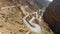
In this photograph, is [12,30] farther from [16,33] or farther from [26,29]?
[26,29]

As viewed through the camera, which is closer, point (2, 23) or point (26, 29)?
point (2, 23)

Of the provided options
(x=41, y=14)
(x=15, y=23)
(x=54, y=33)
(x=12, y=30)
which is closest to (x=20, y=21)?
(x=15, y=23)

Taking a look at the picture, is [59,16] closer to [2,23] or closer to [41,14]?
[41,14]

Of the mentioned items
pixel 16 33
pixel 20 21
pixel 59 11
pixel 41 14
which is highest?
pixel 41 14

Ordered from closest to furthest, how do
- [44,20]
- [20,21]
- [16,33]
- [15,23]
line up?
1. [16,33]
2. [15,23]
3. [20,21]
4. [44,20]

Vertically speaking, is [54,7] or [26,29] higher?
[54,7]

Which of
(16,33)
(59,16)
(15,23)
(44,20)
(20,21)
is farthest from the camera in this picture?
(44,20)

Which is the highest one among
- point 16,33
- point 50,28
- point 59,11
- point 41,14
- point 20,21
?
point 41,14

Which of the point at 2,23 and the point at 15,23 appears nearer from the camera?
the point at 2,23

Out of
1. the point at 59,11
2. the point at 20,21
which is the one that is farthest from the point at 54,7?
the point at 20,21
